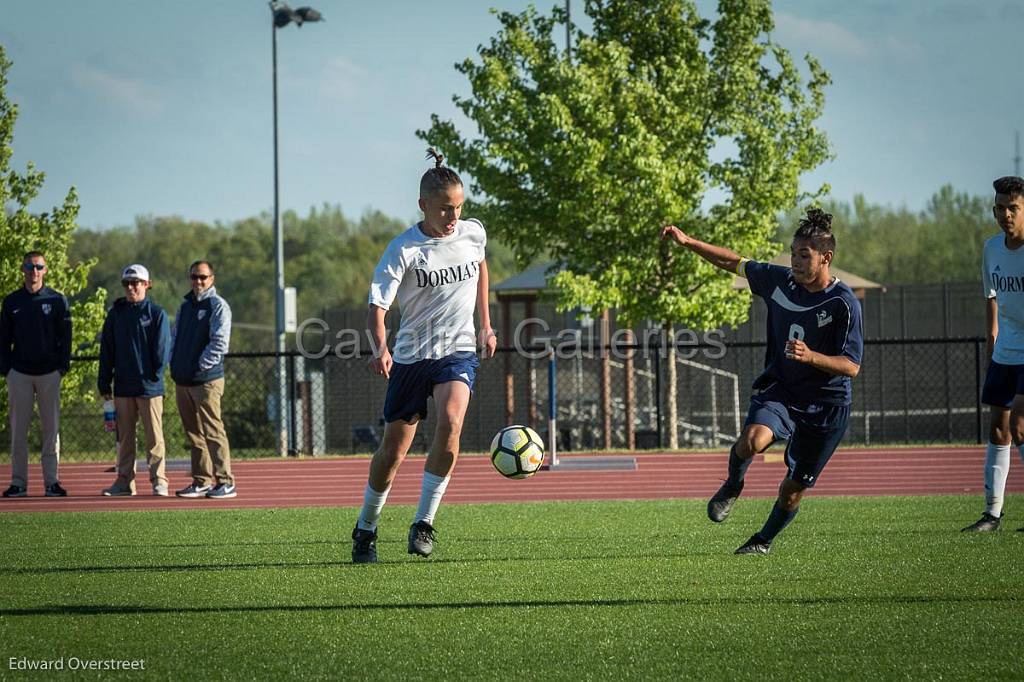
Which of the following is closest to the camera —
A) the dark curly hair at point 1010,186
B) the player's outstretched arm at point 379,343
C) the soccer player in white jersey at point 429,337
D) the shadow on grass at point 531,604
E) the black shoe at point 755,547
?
the shadow on grass at point 531,604

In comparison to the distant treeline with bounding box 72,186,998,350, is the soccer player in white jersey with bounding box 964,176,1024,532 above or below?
below

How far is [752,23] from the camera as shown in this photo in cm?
2284

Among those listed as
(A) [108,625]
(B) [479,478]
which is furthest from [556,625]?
(B) [479,478]

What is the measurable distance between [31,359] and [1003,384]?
8817mm

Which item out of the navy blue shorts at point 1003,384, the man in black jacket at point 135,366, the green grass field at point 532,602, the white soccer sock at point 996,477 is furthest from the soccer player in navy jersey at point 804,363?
the man in black jacket at point 135,366

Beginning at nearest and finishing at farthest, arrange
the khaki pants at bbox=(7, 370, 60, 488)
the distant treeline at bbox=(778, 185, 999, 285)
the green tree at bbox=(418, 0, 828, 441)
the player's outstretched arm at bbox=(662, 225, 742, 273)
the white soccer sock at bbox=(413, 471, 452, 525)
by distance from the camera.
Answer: the player's outstretched arm at bbox=(662, 225, 742, 273)
the white soccer sock at bbox=(413, 471, 452, 525)
the khaki pants at bbox=(7, 370, 60, 488)
the green tree at bbox=(418, 0, 828, 441)
the distant treeline at bbox=(778, 185, 999, 285)

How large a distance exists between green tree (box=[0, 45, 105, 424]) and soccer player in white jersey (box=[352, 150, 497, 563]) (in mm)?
16650

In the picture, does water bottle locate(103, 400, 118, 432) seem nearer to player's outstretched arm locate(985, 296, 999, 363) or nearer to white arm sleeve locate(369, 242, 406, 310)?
white arm sleeve locate(369, 242, 406, 310)

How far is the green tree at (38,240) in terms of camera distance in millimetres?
22719

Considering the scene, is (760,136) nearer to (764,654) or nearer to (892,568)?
(892,568)

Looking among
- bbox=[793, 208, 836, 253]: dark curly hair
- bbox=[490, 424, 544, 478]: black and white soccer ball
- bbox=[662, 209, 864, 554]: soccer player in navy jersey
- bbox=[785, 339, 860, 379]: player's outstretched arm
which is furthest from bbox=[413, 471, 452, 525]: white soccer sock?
bbox=[793, 208, 836, 253]: dark curly hair

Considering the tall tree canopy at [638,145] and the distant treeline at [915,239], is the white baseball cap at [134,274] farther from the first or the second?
the distant treeline at [915,239]

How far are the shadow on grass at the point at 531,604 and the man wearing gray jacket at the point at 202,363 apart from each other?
20.5ft

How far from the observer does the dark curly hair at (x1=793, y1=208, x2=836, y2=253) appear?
689cm
